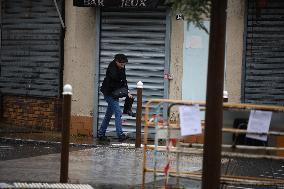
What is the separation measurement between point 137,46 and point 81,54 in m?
1.39

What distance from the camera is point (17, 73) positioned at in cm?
1641

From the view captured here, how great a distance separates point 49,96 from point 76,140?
6.24ft

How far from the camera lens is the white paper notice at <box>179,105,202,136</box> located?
303 inches

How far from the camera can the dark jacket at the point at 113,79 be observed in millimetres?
14031

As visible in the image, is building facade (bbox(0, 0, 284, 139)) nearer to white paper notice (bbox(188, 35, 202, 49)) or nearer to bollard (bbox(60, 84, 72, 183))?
white paper notice (bbox(188, 35, 202, 49))

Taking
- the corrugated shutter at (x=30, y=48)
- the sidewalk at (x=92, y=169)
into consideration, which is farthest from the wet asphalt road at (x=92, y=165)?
the corrugated shutter at (x=30, y=48)

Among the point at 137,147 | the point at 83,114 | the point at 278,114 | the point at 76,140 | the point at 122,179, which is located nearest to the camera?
the point at 278,114

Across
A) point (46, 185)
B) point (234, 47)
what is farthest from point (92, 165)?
point (234, 47)

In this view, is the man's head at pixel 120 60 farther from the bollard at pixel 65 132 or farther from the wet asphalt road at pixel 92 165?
the bollard at pixel 65 132

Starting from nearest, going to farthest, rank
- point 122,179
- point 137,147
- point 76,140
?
1. point 122,179
2. point 137,147
3. point 76,140

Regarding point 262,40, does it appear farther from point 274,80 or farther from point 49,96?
point 49,96

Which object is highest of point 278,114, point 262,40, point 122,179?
point 262,40

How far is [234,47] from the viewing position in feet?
48.2

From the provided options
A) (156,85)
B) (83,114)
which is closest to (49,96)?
(83,114)
